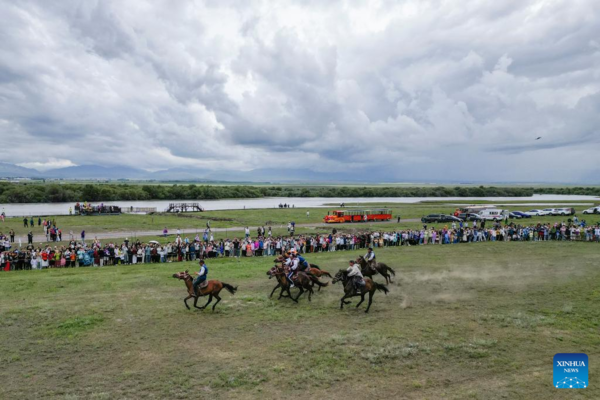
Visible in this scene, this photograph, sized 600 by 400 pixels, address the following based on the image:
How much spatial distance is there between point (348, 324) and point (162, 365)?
658cm

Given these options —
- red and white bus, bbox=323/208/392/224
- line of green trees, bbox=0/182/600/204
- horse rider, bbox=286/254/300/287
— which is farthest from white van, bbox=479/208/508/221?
line of green trees, bbox=0/182/600/204

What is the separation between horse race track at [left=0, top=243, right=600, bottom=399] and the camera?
32.1 feet

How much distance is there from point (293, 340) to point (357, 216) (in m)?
49.2

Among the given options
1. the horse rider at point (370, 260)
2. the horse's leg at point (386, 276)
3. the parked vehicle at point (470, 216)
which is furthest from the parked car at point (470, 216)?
the horse rider at point (370, 260)

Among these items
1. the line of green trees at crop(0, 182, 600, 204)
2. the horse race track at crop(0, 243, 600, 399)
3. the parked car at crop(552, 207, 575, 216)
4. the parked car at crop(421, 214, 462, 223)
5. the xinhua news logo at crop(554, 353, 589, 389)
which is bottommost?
the horse race track at crop(0, 243, 600, 399)

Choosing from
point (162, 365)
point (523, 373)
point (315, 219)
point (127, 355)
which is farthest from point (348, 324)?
point (315, 219)

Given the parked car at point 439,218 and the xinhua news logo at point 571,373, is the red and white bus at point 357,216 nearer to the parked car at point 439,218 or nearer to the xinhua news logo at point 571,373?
the parked car at point 439,218

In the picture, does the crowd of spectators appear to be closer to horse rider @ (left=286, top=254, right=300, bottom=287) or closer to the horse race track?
the horse race track

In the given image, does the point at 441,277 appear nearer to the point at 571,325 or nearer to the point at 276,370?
the point at 571,325

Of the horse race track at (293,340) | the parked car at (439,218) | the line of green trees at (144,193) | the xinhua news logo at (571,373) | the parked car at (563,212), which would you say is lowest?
the horse race track at (293,340)

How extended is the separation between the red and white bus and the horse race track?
37434 millimetres

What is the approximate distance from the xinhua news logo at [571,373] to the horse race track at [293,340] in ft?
0.75

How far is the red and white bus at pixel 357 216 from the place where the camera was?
59000 millimetres

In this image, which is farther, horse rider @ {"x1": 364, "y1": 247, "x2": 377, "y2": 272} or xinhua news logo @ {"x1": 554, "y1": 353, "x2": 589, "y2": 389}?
horse rider @ {"x1": 364, "y1": 247, "x2": 377, "y2": 272}
